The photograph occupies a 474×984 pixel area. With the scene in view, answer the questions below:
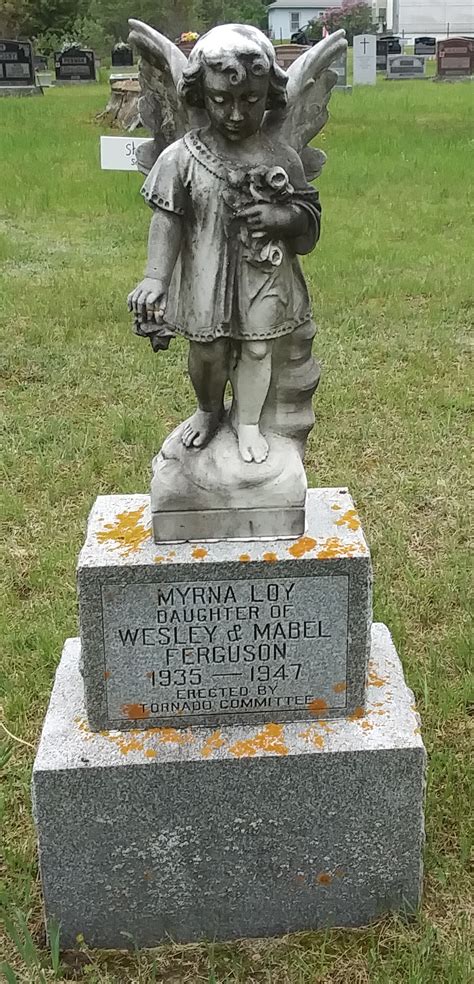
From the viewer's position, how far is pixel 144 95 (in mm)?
2268

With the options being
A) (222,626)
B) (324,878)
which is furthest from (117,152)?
(324,878)

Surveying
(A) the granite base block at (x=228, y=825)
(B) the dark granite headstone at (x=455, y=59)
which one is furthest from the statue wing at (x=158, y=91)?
(B) the dark granite headstone at (x=455, y=59)

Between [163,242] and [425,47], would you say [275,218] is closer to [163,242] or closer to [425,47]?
[163,242]

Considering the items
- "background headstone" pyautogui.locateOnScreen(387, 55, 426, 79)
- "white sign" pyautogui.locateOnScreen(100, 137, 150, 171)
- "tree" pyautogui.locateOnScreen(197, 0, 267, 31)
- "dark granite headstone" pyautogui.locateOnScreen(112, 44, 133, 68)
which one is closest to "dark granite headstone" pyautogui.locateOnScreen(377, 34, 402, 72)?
"background headstone" pyautogui.locateOnScreen(387, 55, 426, 79)

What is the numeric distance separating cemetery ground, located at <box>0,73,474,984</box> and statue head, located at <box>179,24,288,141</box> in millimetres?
1781

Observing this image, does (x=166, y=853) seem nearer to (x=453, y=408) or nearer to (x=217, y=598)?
(x=217, y=598)

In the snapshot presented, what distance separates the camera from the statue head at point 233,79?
198cm

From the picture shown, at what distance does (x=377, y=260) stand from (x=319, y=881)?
5877 millimetres

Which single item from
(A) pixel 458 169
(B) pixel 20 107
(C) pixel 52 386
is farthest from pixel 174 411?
(B) pixel 20 107

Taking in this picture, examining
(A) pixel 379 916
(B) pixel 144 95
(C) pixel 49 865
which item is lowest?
(A) pixel 379 916

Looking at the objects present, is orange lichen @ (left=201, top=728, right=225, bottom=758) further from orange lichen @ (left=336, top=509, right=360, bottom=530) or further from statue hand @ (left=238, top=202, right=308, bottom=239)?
statue hand @ (left=238, top=202, right=308, bottom=239)

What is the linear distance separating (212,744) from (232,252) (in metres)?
1.09

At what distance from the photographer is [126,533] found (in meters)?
2.41

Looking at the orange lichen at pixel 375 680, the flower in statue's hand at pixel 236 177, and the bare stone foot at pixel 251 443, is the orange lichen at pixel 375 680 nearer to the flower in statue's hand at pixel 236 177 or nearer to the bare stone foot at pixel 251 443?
the bare stone foot at pixel 251 443
